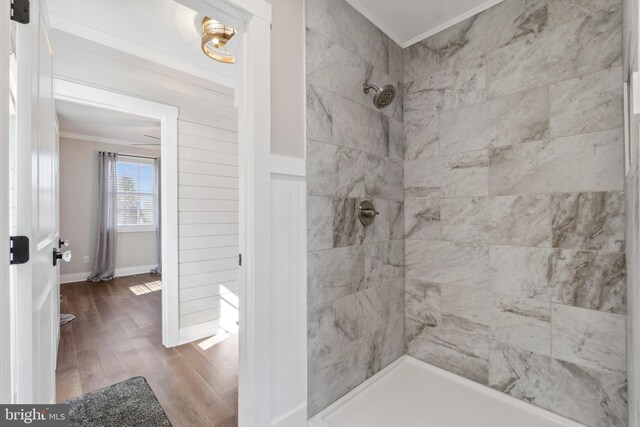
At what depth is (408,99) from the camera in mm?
2250

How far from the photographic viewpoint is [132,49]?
2.47m

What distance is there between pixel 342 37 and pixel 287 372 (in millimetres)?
1972

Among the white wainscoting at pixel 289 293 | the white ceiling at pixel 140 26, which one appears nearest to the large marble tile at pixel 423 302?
the white wainscoting at pixel 289 293

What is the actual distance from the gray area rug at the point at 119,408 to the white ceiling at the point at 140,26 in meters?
2.59

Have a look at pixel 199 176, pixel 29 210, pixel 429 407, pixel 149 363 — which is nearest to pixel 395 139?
pixel 429 407

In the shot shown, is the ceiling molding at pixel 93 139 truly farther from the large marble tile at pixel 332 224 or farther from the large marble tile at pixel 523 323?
the large marble tile at pixel 523 323

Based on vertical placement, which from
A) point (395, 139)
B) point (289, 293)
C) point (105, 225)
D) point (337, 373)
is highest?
point (395, 139)

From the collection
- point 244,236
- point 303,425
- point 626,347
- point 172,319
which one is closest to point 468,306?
point 626,347

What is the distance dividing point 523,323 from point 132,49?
362 centimetres

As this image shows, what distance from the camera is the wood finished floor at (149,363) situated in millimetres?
1813

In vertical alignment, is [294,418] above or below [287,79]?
below

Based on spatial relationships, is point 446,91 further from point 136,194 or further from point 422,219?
point 136,194

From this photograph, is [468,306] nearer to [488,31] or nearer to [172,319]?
[488,31]

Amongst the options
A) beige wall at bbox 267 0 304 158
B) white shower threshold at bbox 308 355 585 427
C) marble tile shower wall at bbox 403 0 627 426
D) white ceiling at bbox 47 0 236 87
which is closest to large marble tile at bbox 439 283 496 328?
marble tile shower wall at bbox 403 0 627 426
